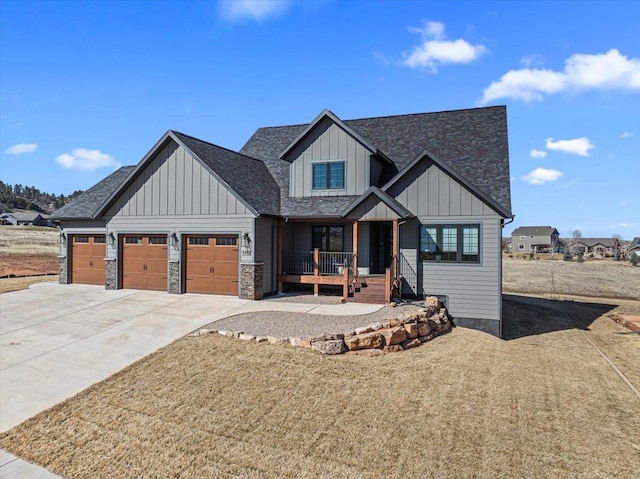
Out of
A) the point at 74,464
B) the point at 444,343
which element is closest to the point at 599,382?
the point at 444,343

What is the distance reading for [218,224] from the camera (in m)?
15.5

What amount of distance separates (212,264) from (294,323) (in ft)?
19.6

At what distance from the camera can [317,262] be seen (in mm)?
15812

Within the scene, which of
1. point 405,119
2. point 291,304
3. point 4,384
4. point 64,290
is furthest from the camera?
point 405,119

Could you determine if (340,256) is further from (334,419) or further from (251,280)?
(334,419)

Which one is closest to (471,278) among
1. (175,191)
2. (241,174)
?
(241,174)

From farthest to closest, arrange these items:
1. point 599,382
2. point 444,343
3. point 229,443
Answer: point 444,343 < point 599,382 < point 229,443

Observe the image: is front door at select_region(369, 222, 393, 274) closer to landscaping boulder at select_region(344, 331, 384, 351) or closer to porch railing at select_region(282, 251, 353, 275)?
porch railing at select_region(282, 251, 353, 275)

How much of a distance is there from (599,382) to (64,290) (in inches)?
755

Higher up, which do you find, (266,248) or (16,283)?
(266,248)

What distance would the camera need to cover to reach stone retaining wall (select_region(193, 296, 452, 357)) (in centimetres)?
960

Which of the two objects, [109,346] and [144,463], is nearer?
[144,463]

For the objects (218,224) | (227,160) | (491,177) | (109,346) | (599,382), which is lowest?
(599,382)

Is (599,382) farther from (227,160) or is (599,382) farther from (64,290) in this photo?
(64,290)
